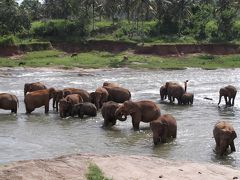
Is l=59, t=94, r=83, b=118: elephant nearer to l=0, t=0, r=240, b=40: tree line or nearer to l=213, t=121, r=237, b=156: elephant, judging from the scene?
l=213, t=121, r=237, b=156: elephant

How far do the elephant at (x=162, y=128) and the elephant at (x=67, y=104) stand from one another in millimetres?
5697

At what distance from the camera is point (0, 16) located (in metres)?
59.5

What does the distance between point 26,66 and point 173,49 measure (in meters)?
18.5

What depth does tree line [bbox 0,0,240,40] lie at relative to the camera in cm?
6072

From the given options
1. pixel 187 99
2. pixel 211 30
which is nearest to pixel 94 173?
pixel 187 99

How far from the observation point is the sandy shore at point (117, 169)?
34.8 feet

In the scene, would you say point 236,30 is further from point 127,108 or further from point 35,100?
point 127,108

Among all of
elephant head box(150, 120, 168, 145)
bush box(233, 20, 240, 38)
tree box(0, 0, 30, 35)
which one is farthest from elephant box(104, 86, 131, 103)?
bush box(233, 20, 240, 38)

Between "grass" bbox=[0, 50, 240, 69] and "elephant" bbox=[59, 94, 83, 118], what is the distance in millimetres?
25107

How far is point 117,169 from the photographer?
11570mm

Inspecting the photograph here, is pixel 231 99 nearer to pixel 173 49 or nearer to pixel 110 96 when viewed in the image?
pixel 110 96

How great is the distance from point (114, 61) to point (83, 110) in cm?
2993

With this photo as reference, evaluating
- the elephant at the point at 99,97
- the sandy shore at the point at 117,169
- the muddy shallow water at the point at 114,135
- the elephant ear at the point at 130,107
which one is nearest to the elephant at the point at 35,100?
the muddy shallow water at the point at 114,135

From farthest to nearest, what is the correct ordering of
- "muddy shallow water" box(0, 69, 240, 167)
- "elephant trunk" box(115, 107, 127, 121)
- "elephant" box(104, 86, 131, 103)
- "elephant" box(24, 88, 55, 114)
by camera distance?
1. "elephant" box(104, 86, 131, 103)
2. "elephant" box(24, 88, 55, 114)
3. "elephant trunk" box(115, 107, 127, 121)
4. "muddy shallow water" box(0, 69, 240, 167)
